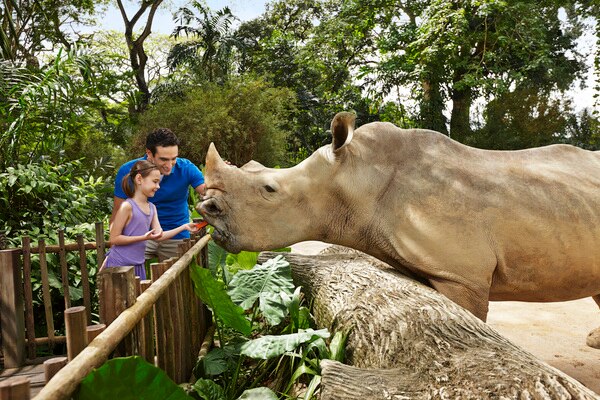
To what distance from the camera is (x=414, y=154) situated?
2.68 meters

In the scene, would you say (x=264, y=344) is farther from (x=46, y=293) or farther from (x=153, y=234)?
(x=46, y=293)

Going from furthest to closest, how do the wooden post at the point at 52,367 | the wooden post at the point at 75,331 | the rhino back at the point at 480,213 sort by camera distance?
the rhino back at the point at 480,213
the wooden post at the point at 75,331
the wooden post at the point at 52,367

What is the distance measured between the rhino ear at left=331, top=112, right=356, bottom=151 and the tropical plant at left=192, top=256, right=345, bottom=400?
97 centimetres

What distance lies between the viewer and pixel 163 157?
3.91 meters

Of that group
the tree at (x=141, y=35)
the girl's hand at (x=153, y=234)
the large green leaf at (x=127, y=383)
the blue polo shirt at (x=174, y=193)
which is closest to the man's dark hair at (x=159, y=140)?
the blue polo shirt at (x=174, y=193)

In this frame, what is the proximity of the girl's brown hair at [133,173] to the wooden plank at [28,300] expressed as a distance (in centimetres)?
119

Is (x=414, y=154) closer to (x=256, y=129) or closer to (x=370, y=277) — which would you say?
(x=370, y=277)

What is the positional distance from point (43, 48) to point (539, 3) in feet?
51.8

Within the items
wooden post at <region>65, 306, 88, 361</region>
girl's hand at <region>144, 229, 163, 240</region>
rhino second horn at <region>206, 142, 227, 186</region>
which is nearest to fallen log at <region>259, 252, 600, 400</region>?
wooden post at <region>65, 306, 88, 361</region>

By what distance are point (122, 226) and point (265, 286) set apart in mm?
1023

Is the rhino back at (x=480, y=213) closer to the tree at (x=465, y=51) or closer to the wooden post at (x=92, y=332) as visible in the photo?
the wooden post at (x=92, y=332)

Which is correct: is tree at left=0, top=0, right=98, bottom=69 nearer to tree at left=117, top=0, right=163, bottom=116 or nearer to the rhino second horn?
tree at left=117, top=0, right=163, bottom=116

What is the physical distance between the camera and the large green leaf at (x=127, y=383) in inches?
53.9

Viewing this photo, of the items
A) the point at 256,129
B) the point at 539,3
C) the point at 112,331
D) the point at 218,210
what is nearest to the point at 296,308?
the point at 218,210
